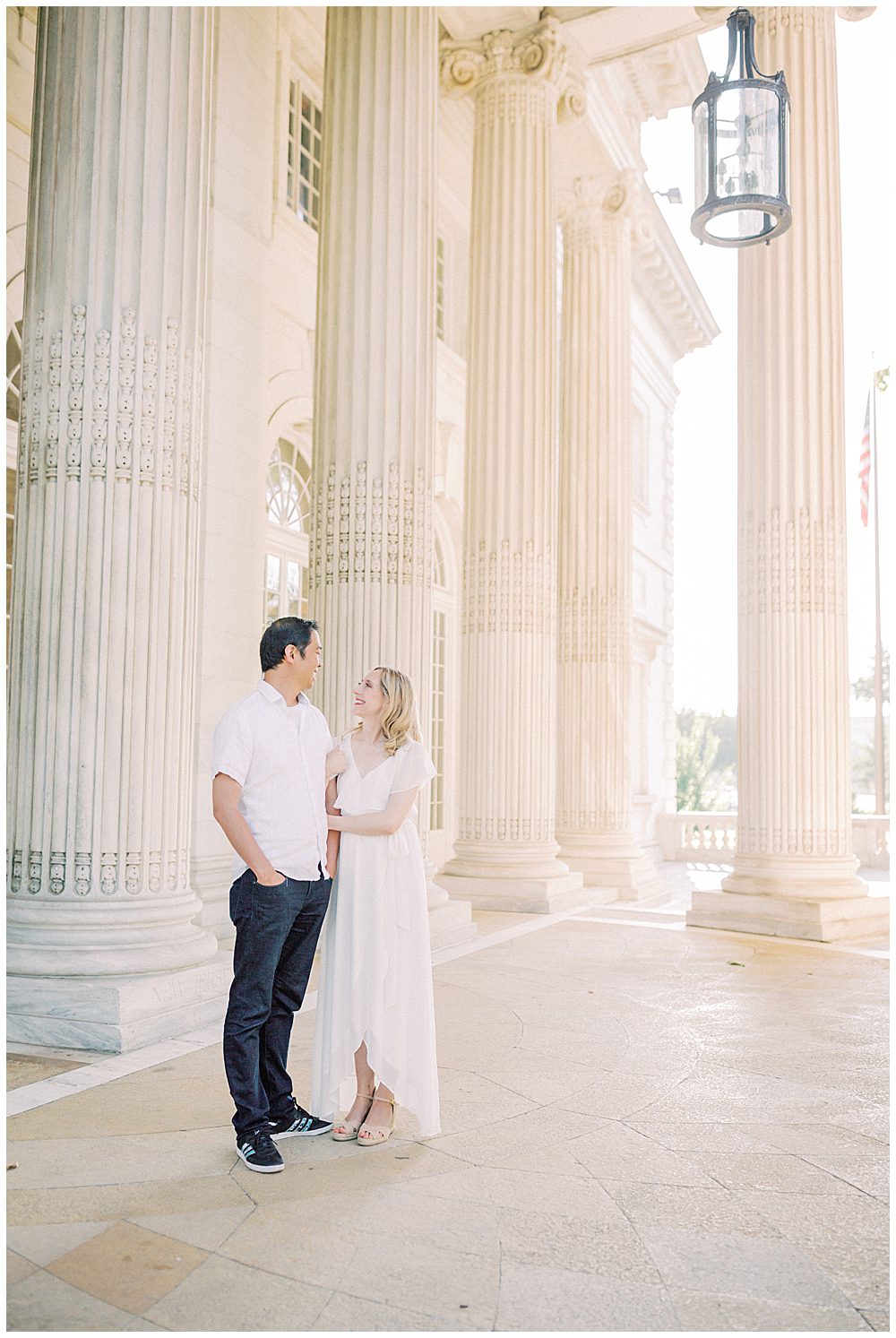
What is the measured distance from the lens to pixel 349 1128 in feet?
15.4

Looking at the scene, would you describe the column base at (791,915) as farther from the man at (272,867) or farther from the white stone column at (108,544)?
the man at (272,867)

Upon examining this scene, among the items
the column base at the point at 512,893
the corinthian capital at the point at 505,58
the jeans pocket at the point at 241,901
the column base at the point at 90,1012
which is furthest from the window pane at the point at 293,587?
the jeans pocket at the point at 241,901

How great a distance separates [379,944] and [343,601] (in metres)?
5.25

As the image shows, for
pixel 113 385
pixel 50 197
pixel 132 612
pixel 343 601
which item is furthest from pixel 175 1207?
pixel 343 601

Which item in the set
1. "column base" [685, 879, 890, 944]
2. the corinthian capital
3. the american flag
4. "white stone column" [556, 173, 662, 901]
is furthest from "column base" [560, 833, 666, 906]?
the american flag

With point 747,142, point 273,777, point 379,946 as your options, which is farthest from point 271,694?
point 747,142

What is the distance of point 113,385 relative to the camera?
6594 millimetres

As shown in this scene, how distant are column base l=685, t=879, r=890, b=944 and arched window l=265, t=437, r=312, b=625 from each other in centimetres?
541

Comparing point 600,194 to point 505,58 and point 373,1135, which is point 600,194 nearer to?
point 505,58

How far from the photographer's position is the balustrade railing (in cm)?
2267

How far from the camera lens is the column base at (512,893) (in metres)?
12.8

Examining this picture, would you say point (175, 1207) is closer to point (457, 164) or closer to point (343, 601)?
point (343, 601)

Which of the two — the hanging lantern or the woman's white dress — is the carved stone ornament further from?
the woman's white dress

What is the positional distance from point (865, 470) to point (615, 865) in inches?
557
